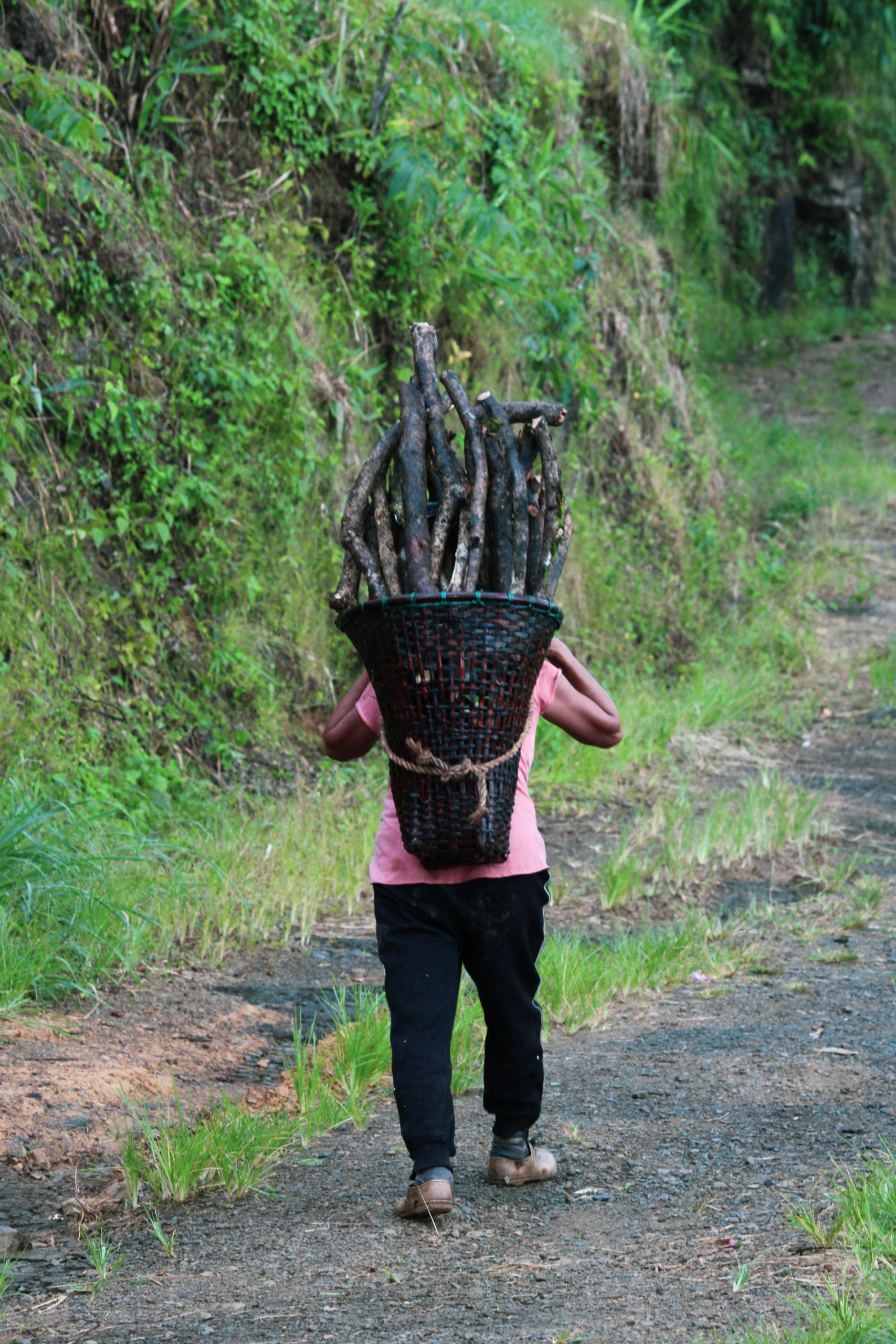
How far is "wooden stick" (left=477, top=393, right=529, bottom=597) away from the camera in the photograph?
10.4 feet

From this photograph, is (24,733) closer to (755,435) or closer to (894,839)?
(894,839)

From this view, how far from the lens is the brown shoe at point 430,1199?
3.01 m

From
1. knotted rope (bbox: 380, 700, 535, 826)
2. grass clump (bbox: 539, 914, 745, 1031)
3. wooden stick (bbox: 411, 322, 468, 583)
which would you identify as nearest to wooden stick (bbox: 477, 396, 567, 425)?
wooden stick (bbox: 411, 322, 468, 583)

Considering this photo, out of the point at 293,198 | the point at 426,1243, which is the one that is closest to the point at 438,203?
the point at 293,198

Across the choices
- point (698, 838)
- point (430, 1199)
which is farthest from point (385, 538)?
point (698, 838)

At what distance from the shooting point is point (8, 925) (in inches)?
171

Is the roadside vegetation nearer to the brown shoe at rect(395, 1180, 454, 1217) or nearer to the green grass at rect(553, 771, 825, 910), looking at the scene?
the green grass at rect(553, 771, 825, 910)

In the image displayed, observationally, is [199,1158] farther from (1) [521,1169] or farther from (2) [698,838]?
(2) [698,838]

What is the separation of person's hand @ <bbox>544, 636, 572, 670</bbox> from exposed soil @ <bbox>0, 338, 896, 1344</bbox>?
1251 mm

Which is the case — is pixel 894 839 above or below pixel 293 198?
below

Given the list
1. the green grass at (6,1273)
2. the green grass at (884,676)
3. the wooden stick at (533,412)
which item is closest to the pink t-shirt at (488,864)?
the wooden stick at (533,412)

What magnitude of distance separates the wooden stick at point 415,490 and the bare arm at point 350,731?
11.9 inches

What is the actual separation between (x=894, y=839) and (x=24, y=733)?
424cm

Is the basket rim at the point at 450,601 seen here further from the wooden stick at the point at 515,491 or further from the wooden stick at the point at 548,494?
the wooden stick at the point at 548,494
